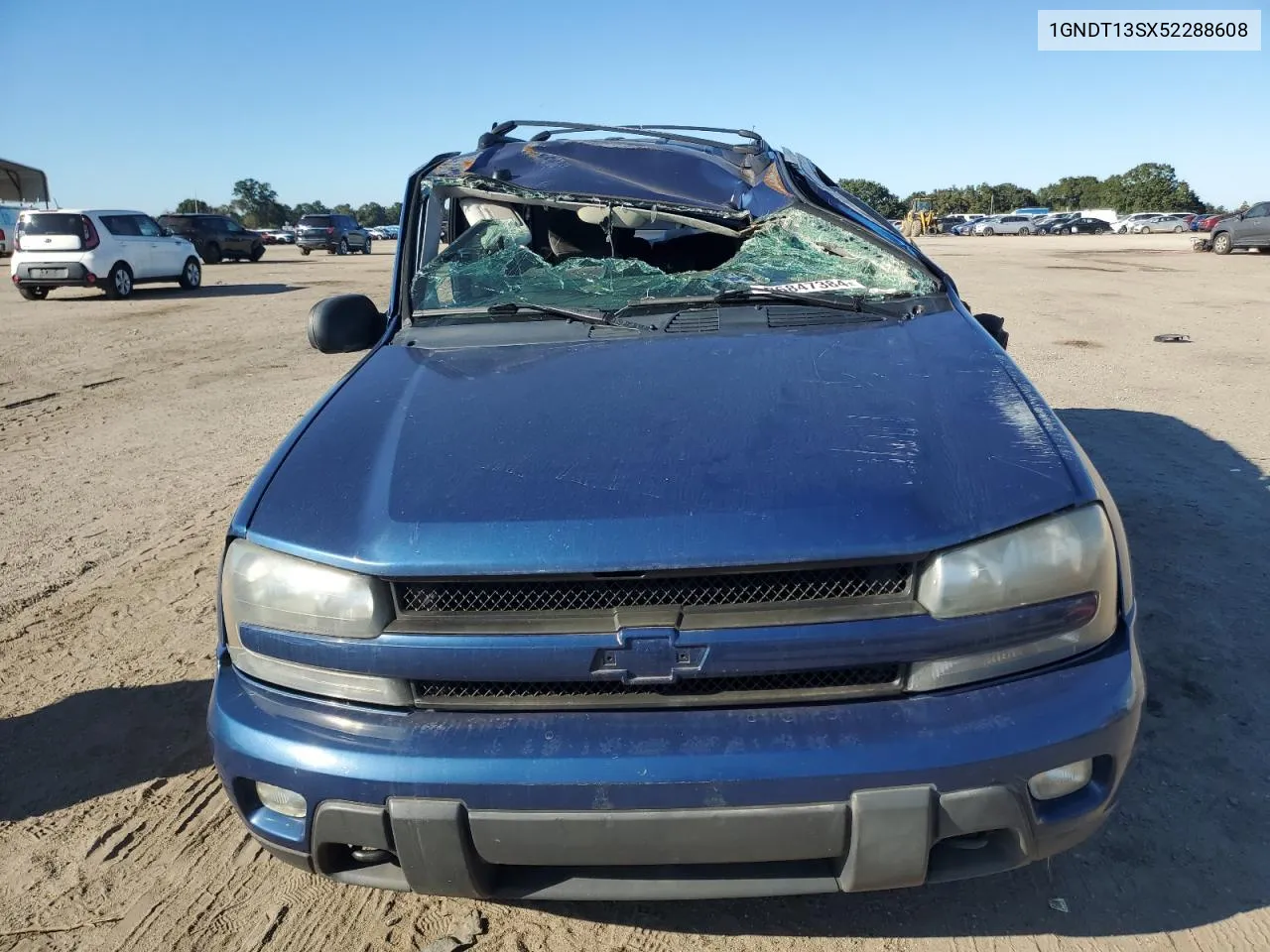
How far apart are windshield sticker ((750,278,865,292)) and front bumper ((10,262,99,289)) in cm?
1703

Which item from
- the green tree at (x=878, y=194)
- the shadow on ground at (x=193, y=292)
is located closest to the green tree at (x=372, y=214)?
the green tree at (x=878, y=194)

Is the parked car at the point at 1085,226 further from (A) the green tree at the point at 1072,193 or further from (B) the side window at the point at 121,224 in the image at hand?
(B) the side window at the point at 121,224

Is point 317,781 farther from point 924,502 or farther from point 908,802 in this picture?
point 924,502

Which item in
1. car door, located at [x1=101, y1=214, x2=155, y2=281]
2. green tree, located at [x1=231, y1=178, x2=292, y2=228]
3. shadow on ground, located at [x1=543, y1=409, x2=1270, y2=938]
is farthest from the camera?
green tree, located at [x1=231, y1=178, x2=292, y2=228]

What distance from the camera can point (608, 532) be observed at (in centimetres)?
173

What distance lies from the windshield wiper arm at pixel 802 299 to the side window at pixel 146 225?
58.3ft

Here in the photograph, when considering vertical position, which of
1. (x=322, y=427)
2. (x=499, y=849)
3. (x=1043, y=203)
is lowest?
(x=499, y=849)

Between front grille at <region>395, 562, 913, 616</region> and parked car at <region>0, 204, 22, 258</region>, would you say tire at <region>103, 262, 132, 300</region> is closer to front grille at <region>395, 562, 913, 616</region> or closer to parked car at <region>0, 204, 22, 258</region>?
front grille at <region>395, 562, 913, 616</region>

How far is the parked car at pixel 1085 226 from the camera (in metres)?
58.9

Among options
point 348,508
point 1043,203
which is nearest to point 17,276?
point 348,508

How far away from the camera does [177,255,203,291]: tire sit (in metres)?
19.0

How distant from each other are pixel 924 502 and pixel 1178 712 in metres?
1.66

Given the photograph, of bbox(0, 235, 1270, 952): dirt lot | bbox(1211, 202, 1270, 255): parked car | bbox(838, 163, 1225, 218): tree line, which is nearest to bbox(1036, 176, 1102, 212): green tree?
bbox(838, 163, 1225, 218): tree line

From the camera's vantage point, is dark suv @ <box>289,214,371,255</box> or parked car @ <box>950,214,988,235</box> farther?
parked car @ <box>950,214,988,235</box>
